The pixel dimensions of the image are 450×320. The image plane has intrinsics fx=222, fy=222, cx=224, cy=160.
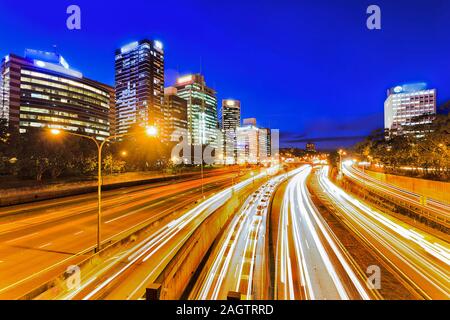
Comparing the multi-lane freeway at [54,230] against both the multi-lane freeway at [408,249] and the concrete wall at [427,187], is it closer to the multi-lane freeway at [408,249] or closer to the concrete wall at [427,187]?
the multi-lane freeway at [408,249]

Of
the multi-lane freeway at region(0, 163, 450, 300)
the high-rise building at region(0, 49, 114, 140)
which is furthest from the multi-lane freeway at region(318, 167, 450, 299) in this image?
the high-rise building at region(0, 49, 114, 140)

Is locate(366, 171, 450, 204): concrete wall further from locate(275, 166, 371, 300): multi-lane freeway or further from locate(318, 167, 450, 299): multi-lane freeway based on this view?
locate(275, 166, 371, 300): multi-lane freeway

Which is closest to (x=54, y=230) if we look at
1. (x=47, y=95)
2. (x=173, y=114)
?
(x=47, y=95)

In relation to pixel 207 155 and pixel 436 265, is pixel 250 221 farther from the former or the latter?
pixel 207 155

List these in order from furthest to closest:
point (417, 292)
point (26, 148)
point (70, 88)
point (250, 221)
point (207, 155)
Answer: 1. point (207, 155)
2. point (70, 88)
3. point (26, 148)
4. point (250, 221)
5. point (417, 292)

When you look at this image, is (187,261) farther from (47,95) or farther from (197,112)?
(197,112)

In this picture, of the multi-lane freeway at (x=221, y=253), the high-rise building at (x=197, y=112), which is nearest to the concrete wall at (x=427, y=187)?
the multi-lane freeway at (x=221, y=253)
